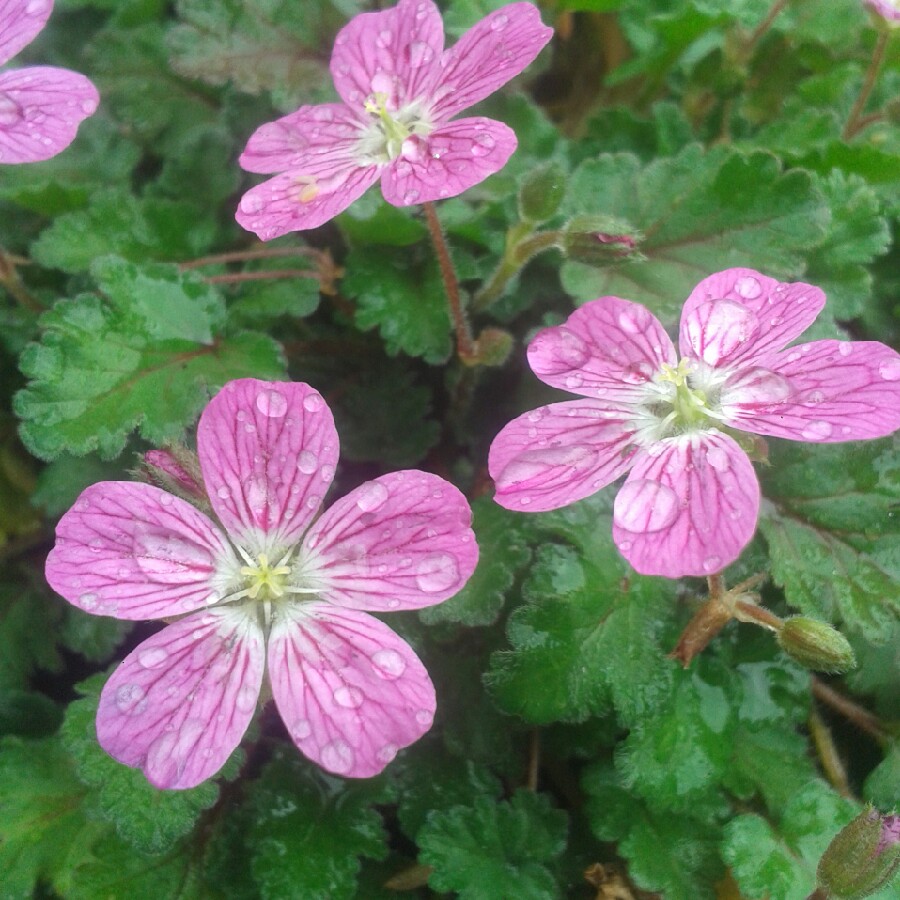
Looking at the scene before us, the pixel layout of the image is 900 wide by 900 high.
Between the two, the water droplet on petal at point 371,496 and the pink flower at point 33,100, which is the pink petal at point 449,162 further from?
the pink flower at point 33,100

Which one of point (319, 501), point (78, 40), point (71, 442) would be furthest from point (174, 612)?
point (78, 40)

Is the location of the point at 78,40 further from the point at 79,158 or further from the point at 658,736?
the point at 658,736

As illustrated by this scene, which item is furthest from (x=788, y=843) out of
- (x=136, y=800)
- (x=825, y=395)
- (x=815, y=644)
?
(x=136, y=800)

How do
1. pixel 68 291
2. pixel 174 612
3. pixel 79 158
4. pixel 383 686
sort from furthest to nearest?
pixel 79 158 < pixel 68 291 < pixel 174 612 < pixel 383 686

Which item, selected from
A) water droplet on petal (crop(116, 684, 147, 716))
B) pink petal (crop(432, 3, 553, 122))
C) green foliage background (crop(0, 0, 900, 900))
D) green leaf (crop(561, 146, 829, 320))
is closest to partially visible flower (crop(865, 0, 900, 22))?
green foliage background (crop(0, 0, 900, 900))

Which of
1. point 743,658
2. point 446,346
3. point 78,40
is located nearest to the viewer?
point 743,658

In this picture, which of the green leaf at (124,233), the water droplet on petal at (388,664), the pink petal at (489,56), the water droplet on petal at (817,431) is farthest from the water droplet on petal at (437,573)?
the green leaf at (124,233)

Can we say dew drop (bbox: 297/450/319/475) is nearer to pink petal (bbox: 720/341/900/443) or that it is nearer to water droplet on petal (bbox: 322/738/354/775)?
water droplet on petal (bbox: 322/738/354/775)

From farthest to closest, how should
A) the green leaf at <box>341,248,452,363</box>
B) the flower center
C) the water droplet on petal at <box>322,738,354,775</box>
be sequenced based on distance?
the green leaf at <box>341,248,452,363</box>, the flower center, the water droplet on petal at <box>322,738,354,775</box>

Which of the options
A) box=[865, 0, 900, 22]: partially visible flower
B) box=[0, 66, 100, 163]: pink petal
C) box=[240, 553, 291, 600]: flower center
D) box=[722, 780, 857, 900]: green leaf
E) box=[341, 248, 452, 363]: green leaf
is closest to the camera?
box=[240, 553, 291, 600]: flower center
